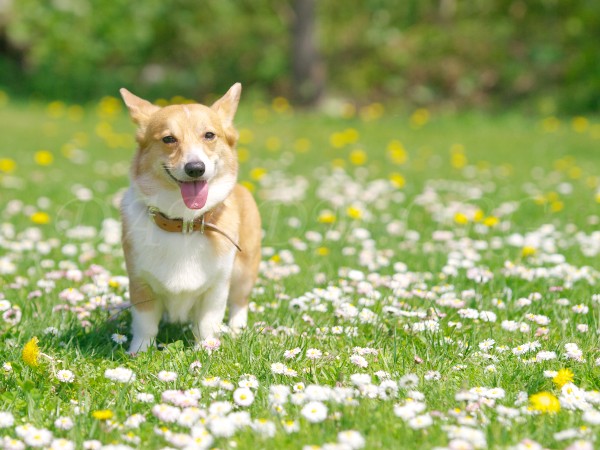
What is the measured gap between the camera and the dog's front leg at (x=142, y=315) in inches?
122

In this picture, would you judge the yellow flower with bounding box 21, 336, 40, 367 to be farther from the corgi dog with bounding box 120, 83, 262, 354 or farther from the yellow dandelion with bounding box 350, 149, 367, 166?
the yellow dandelion with bounding box 350, 149, 367, 166

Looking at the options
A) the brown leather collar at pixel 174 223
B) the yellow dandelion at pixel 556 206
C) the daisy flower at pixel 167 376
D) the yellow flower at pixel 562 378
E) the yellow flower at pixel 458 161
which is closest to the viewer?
the yellow flower at pixel 562 378

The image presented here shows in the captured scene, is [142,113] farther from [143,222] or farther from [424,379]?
[424,379]

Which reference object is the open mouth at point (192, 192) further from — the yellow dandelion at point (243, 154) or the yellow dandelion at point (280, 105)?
the yellow dandelion at point (280, 105)

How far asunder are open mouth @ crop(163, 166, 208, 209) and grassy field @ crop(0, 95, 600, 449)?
576 millimetres

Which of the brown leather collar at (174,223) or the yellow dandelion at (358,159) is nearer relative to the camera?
the brown leather collar at (174,223)

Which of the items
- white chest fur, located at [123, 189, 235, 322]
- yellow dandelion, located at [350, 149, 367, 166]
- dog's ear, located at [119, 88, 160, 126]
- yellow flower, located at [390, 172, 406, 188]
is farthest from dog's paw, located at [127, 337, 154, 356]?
yellow dandelion, located at [350, 149, 367, 166]

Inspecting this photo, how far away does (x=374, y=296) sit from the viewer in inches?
140

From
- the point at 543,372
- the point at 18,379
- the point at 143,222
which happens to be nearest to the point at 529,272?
the point at 543,372

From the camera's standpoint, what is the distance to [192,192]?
2.99 metres

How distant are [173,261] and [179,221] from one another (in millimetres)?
170

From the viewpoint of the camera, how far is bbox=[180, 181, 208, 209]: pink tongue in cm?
299

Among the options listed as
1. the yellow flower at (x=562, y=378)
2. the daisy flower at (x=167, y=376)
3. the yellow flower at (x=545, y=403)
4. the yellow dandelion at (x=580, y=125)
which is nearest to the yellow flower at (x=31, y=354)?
the daisy flower at (x=167, y=376)

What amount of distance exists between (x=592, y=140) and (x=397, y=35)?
20.2ft
